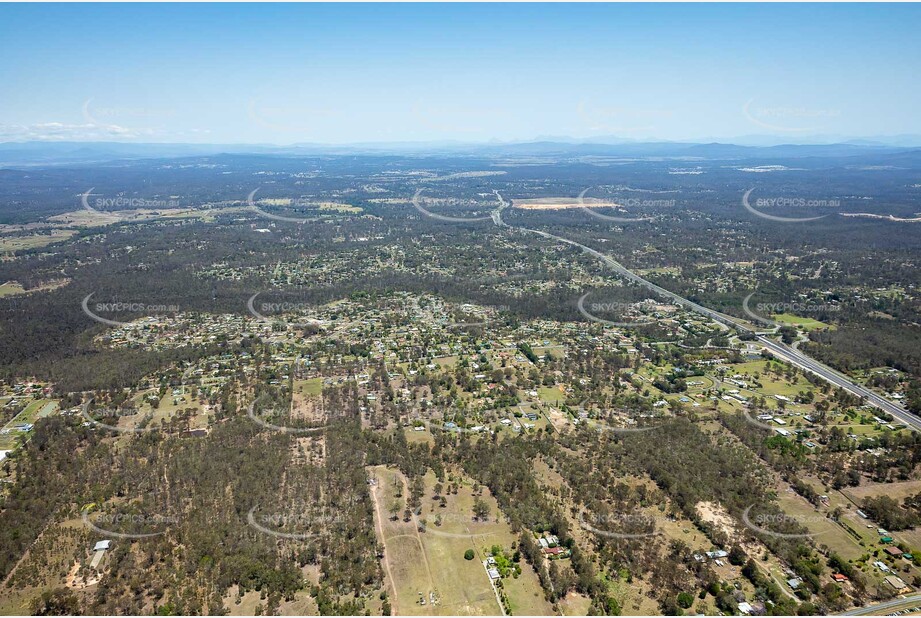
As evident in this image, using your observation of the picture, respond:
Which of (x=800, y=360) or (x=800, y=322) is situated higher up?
(x=800, y=322)

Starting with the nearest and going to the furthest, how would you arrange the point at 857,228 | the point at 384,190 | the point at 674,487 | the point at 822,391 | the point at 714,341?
1. the point at 674,487
2. the point at 822,391
3. the point at 714,341
4. the point at 857,228
5. the point at 384,190

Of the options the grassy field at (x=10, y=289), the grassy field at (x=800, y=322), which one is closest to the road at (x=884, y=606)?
the grassy field at (x=800, y=322)

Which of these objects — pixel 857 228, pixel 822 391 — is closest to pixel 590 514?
pixel 822 391

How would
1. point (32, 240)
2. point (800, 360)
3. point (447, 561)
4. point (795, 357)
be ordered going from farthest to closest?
point (32, 240) → point (795, 357) → point (800, 360) → point (447, 561)

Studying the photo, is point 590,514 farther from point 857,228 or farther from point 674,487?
point 857,228

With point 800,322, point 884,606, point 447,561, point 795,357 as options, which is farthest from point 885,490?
point 800,322

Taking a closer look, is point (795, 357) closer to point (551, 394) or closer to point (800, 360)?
point (800, 360)

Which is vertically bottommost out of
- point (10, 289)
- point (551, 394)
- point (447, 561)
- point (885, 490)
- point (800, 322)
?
point (447, 561)

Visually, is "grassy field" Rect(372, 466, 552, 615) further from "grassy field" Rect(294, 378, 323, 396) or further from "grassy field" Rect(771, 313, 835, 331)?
"grassy field" Rect(771, 313, 835, 331)

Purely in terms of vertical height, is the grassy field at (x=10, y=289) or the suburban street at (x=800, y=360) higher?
the grassy field at (x=10, y=289)

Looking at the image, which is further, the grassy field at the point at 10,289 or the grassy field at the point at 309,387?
the grassy field at the point at 10,289

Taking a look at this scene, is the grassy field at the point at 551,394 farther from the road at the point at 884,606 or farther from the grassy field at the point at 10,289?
the grassy field at the point at 10,289
